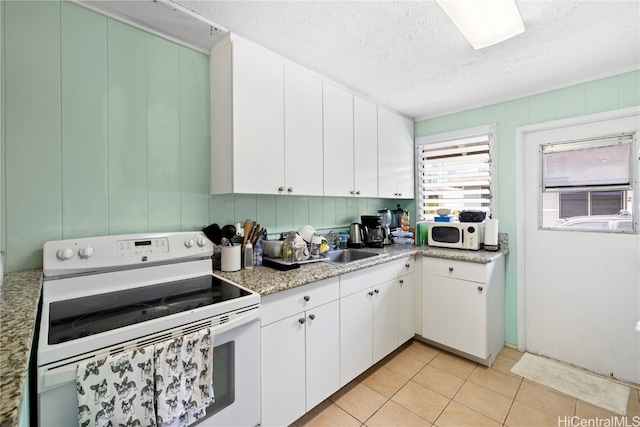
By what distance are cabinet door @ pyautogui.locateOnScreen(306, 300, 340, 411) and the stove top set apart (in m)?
0.54

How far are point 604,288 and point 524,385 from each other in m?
0.97

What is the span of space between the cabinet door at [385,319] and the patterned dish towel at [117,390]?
4.79 feet

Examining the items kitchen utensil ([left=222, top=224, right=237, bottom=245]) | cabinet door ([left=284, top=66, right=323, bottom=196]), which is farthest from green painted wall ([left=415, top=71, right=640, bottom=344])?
kitchen utensil ([left=222, top=224, right=237, bottom=245])

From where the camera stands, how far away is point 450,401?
187 cm

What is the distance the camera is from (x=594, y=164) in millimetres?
2205

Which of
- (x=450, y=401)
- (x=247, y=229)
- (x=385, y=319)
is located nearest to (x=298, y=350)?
(x=247, y=229)

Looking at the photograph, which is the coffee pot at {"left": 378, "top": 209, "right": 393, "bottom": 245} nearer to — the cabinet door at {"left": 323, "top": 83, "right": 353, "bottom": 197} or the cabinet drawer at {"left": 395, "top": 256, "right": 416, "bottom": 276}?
the cabinet drawer at {"left": 395, "top": 256, "right": 416, "bottom": 276}

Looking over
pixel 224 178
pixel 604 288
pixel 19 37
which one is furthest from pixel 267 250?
pixel 604 288

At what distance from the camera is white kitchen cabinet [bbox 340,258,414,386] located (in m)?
1.86

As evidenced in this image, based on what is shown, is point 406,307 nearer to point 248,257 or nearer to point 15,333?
point 248,257

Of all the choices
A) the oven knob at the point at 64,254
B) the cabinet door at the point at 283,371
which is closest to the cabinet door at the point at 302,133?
the cabinet door at the point at 283,371

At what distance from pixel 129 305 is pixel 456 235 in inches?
95.4

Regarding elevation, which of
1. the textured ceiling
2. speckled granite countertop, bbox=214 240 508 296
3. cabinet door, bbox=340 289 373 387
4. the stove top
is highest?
the textured ceiling

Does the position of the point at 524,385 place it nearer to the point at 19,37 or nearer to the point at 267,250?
the point at 267,250
